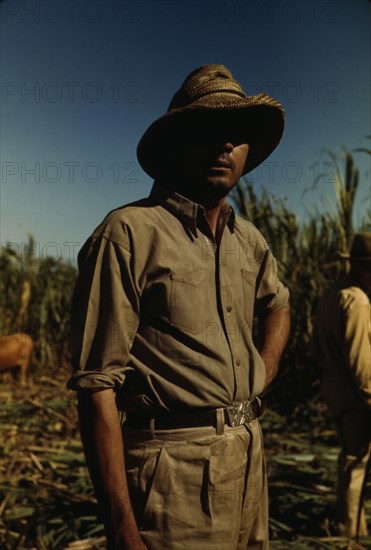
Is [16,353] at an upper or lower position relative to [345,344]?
upper

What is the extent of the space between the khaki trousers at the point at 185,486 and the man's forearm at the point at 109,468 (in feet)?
0.36

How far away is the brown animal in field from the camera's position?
8495mm

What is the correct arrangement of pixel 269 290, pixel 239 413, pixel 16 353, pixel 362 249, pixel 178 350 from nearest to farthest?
pixel 178 350 → pixel 239 413 → pixel 269 290 → pixel 362 249 → pixel 16 353

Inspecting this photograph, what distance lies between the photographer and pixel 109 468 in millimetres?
1564

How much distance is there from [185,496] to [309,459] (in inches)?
146

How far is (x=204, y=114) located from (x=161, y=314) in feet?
2.16

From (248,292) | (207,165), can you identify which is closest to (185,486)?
(248,292)

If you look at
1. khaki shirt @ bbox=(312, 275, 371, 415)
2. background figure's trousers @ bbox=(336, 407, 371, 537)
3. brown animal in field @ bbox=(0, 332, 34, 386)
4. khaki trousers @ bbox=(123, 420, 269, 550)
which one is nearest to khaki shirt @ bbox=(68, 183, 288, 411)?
khaki trousers @ bbox=(123, 420, 269, 550)

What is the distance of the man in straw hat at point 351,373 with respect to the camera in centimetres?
369

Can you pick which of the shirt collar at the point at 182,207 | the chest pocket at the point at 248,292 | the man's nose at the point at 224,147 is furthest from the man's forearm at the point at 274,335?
the man's nose at the point at 224,147

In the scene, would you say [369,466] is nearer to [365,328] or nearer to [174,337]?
[365,328]

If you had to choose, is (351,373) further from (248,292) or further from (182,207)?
(182,207)

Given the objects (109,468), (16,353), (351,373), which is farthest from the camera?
(16,353)

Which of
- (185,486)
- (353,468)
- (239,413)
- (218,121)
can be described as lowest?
(353,468)
